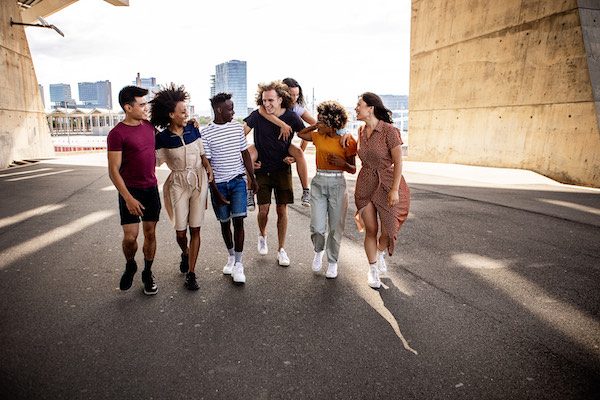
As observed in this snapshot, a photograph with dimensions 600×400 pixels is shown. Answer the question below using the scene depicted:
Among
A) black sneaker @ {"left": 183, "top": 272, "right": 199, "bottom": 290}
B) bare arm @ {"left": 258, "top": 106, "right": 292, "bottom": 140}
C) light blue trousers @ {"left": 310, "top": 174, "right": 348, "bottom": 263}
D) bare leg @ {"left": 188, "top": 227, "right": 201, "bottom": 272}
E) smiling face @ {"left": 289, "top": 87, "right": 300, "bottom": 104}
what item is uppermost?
smiling face @ {"left": 289, "top": 87, "right": 300, "bottom": 104}

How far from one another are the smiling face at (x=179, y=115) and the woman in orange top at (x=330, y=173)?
1.36 metres

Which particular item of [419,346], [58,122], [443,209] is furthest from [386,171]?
[58,122]

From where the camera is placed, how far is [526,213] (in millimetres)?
7746

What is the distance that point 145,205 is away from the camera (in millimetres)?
3951

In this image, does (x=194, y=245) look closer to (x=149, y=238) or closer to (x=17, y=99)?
(x=149, y=238)

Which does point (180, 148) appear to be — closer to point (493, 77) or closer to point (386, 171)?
point (386, 171)

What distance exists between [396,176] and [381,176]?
0.18 meters

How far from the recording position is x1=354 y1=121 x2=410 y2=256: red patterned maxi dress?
13.3 ft

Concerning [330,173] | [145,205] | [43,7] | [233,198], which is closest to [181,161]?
[145,205]

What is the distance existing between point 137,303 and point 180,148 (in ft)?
5.16

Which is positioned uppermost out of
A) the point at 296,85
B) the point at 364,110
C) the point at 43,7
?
the point at 43,7

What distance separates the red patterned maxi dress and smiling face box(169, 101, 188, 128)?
1.82m

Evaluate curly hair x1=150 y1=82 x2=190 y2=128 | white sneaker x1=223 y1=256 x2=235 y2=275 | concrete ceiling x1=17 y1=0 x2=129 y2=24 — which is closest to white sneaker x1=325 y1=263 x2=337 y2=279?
white sneaker x1=223 y1=256 x2=235 y2=275

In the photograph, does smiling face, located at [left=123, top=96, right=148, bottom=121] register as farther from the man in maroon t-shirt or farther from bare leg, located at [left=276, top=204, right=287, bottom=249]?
bare leg, located at [left=276, top=204, right=287, bottom=249]
